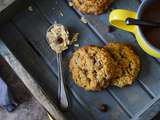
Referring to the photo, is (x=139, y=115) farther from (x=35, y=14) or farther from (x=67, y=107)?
(x=35, y=14)

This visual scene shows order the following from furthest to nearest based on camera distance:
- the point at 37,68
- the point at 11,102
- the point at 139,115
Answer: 1. the point at 11,102
2. the point at 37,68
3. the point at 139,115

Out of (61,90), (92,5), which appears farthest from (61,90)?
(92,5)


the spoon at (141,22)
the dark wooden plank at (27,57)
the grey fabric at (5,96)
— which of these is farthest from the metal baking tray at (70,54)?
the grey fabric at (5,96)

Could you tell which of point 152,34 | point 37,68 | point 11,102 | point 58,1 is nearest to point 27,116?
point 11,102

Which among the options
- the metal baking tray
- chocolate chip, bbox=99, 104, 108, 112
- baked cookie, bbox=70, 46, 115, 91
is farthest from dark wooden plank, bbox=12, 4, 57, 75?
chocolate chip, bbox=99, 104, 108, 112

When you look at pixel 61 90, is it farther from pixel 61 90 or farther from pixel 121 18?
pixel 121 18

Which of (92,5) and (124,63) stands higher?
(92,5)

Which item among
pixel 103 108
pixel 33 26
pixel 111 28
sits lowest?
A: pixel 103 108
